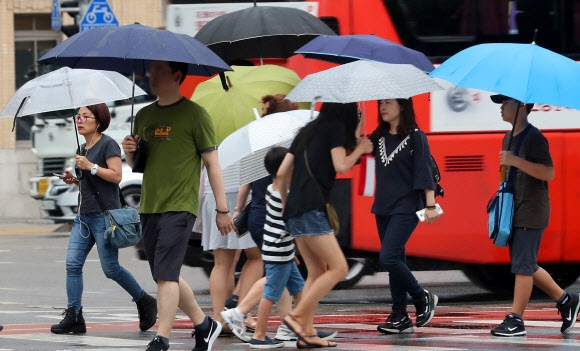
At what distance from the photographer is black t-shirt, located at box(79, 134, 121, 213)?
986 centimetres

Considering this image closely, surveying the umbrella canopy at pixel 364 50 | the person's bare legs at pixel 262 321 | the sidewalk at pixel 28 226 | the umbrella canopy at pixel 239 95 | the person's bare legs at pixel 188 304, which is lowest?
the sidewalk at pixel 28 226

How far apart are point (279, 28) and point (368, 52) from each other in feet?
6.75

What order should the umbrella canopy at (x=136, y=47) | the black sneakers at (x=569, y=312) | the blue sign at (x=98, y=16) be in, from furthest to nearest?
the blue sign at (x=98, y=16) < the black sneakers at (x=569, y=312) < the umbrella canopy at (x=136, y=47)

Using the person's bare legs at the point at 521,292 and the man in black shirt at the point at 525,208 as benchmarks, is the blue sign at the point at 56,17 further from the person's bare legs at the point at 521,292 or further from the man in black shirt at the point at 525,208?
the person's bare legs at the point at 521,292

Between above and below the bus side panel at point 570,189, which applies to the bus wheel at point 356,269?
below

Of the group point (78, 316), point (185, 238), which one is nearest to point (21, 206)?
point (78, 316)

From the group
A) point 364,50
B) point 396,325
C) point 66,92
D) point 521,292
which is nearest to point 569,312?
point 521,292

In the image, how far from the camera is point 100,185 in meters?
9.86

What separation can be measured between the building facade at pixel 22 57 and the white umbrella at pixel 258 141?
799 inches

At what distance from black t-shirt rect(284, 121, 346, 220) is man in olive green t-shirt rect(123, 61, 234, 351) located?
49cm

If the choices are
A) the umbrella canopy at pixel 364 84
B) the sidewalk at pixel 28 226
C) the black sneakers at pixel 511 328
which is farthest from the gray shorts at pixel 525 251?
the sidewalk at pixel 28 226

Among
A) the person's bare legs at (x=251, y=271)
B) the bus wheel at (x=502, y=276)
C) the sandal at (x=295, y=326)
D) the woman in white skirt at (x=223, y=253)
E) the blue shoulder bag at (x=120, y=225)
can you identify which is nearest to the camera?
the sandal at (x=295, y=326)

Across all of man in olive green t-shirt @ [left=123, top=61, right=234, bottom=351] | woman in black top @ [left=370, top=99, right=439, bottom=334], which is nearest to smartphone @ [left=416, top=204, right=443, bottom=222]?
woman in black top @ [left=370, top=99, right=439, bottom=334]

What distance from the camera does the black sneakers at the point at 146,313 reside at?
1002 centimetres
